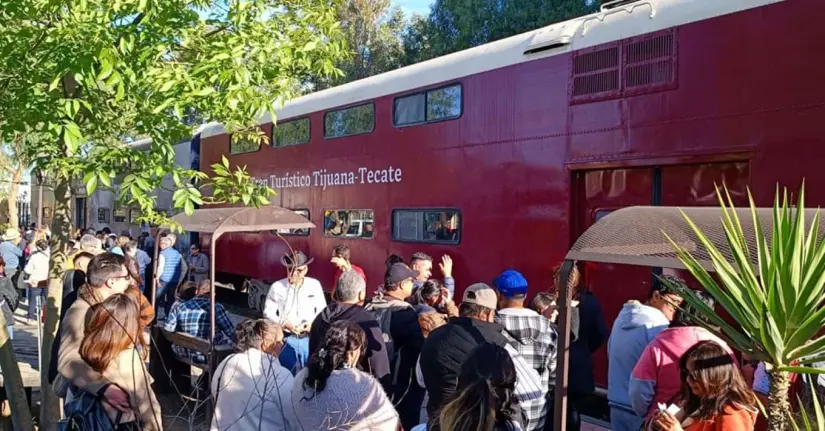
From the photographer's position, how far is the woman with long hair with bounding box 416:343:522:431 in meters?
2.77

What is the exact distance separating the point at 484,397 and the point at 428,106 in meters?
6.18

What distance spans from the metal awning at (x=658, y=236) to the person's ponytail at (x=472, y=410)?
2.33ft

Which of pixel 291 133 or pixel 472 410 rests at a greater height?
pixel 291 133

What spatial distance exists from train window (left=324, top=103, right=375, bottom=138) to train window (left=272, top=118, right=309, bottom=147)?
2.11 feet

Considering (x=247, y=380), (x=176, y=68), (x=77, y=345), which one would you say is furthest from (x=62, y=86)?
(x=247, y=380)

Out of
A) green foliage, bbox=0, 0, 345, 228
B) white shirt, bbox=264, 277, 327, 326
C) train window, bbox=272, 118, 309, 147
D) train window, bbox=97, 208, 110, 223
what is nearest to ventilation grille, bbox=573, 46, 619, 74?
green foliage, bbox=0, 0, 345, 228

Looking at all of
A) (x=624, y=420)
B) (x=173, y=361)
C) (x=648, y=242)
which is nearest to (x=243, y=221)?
(x=173, y=361)

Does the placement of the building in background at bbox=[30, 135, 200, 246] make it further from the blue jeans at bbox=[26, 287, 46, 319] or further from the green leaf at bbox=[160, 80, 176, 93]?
the green leaf at bbox=[160, 80, 176, 93]

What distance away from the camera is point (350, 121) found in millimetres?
10062

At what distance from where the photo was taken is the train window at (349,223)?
973 cm

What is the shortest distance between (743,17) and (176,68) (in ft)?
14.0

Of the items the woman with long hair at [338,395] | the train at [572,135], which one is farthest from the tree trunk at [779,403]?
the train at [572,135]

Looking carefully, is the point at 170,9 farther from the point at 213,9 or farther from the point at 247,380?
the point at 247,380

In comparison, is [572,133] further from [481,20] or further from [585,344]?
[481,20]
